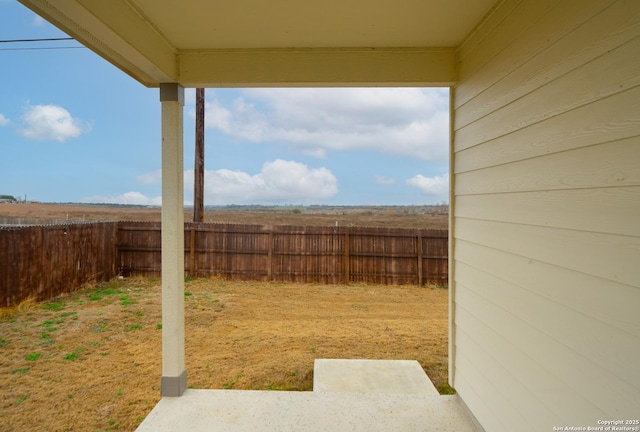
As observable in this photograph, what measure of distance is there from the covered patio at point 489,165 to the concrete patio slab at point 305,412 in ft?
0.05

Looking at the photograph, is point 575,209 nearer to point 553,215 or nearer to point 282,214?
point 553,215

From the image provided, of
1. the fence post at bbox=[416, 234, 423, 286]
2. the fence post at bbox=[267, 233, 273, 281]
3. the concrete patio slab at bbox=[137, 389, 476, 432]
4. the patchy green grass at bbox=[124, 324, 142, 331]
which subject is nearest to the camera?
the concrete patio slab at bbox=[137, 389, 476, 432]

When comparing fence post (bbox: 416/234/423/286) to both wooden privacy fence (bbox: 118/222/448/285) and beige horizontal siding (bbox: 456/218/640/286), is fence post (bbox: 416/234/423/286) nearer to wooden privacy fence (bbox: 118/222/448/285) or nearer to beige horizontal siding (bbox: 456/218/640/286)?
wooden privacy fence (bbox: 118/222/448/285)

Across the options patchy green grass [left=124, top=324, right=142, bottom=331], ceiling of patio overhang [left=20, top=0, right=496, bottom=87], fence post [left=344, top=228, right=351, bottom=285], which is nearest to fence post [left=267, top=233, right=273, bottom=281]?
A: fence post [left=344, top=228, right=351, bottom=285]

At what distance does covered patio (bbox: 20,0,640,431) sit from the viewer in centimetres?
100

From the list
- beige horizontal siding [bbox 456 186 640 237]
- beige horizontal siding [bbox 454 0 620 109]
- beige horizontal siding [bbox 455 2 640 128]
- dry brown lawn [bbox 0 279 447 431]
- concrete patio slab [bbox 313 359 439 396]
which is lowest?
dry brown lawn [bbox 0 279 447 431]

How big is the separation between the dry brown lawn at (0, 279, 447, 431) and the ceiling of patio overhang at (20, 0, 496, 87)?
2.49 m

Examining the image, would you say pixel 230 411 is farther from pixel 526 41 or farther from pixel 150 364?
pixel 526 41

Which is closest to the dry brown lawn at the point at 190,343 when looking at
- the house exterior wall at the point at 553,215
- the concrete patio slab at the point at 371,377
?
the concrete patio slab at the point at 371,377

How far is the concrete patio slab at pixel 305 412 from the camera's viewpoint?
2047 millimetres

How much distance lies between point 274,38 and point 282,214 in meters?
23.0

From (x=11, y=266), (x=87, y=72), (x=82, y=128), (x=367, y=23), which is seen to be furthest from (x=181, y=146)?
(x=82, y=128)

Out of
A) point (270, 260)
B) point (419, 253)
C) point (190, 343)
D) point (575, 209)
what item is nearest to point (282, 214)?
point (270, 260)

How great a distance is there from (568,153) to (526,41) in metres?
0.61
